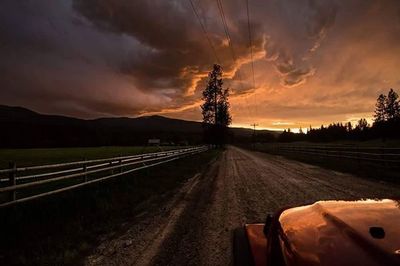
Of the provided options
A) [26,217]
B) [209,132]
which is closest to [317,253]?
[26,217]

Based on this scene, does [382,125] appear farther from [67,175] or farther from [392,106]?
[67,175]

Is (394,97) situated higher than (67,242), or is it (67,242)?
(394,97)

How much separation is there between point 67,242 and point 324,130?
15950 centimetres

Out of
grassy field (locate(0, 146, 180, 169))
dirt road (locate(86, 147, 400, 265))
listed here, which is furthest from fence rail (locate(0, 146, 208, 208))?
grassy field (locate(0, 146, 180, 169))

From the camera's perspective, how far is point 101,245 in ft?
18.1

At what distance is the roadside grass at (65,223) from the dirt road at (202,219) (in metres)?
0.42

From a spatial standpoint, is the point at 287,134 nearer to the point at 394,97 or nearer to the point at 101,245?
the point at 394,97

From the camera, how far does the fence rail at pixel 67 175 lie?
7.24m

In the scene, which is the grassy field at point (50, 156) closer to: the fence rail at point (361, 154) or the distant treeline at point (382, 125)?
the fence rail at point (361, 154)

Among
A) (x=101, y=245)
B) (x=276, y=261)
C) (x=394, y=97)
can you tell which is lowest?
(x=101, y=245)

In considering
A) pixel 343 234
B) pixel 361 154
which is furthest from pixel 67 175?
pixel 361 154

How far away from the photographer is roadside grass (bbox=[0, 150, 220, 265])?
5.07 m

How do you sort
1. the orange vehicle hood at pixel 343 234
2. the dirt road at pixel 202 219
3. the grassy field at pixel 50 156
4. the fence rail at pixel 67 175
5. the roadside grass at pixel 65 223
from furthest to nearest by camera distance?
the grassy field at pixel 50 156 → the fence rail at pixel 67 175 → the roadside grass at pixel 65 223 → the dirt road at pixel 202 219 → the orange vehicle hood at pixel 343 234

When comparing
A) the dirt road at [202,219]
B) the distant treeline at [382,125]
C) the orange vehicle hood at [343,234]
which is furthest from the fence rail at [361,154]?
the distant treeline at [382,125]
